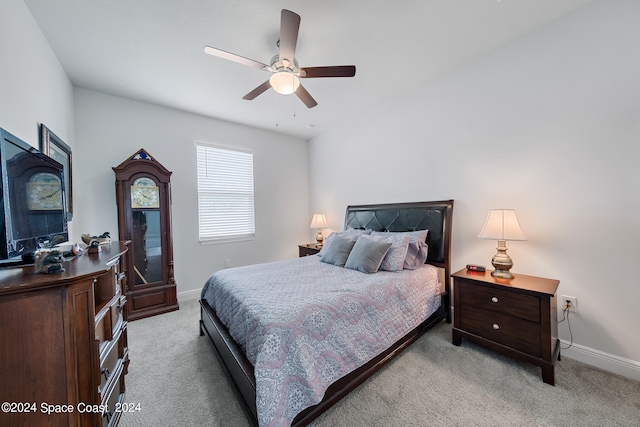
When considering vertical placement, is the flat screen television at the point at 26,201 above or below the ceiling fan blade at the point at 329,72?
below

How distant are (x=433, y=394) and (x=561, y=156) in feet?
7.22

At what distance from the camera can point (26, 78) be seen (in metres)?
1.76

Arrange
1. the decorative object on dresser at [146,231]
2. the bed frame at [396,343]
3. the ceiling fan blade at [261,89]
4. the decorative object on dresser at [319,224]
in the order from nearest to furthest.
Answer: the bed frame at [396,343] → the ceiling fan blade at [261,89] → the decorative object on dresser at [146,231] → the decorative object on dresser at [319,224]

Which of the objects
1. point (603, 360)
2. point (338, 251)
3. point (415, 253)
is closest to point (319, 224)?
point (338, 251)

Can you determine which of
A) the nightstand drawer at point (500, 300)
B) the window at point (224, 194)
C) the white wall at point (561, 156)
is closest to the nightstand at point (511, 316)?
the nightstand drawer at point (500, 300)

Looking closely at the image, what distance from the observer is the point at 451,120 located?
2.73 m

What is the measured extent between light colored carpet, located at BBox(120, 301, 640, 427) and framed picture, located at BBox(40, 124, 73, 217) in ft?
5.72

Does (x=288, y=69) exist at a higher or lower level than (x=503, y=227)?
higher

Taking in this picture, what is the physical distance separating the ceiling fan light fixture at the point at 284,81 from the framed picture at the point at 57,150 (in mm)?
1899

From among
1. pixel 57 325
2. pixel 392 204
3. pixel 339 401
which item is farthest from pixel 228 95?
pixel 339 401

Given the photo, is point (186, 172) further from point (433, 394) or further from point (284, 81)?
point (433, 394)

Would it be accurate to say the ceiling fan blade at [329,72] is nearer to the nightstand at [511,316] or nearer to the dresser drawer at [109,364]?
the nightstand at [511,316]

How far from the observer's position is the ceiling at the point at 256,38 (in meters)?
1.81

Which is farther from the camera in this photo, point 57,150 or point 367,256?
point 367,256
